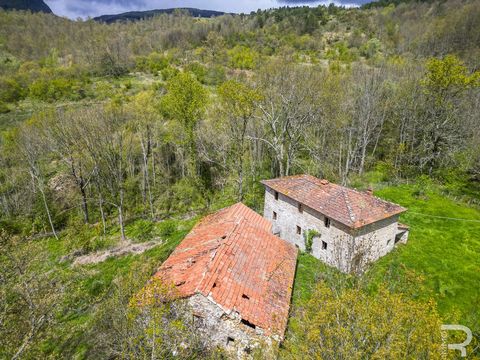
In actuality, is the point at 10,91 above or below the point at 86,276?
above

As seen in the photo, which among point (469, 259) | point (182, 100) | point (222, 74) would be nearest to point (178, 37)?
point (222, 74)

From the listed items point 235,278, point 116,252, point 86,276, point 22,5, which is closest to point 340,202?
point 235,278

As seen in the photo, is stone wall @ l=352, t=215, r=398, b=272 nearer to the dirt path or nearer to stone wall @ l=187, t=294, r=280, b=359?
stone wall @ l=187, t=294, r=280, b=359

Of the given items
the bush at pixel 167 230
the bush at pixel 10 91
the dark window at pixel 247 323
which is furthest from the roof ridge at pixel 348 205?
the bush at pixel 10 91

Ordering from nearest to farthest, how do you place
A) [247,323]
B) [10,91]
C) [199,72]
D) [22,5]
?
[247,323] < [10,91] < [199,72] < [22,5]

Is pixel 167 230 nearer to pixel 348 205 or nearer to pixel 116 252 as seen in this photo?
pixel 116 252

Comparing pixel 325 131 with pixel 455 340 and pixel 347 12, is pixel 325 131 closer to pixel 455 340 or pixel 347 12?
pixel 455 340

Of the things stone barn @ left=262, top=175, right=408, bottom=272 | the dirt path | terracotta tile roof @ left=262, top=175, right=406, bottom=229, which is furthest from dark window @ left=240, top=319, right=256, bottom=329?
the dirt path
